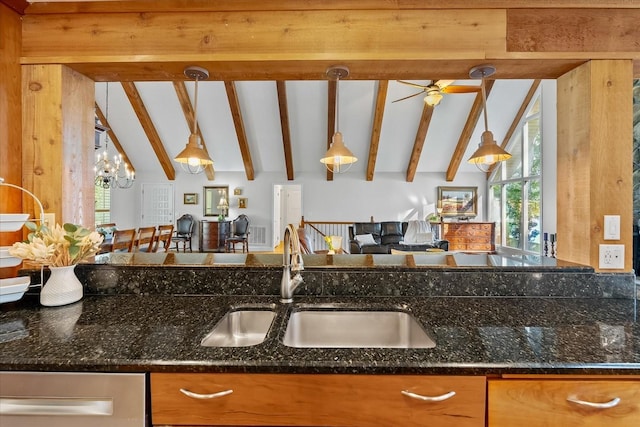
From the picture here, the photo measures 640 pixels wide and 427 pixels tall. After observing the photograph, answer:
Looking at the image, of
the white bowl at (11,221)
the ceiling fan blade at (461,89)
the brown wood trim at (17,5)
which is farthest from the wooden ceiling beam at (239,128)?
the white bowl at (11,221)

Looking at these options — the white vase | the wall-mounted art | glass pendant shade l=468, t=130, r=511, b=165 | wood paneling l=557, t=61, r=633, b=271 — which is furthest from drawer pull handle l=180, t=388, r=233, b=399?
the wall-mounted art

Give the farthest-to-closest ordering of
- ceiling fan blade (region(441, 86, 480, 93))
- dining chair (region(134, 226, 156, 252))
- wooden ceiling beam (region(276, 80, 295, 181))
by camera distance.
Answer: wooden ceiling beam (region(276, 80, 295, 181)) < ceiling fan blade (region(441, 86, 480, 93)) < dining chair (region(134, 226, 156, 252))

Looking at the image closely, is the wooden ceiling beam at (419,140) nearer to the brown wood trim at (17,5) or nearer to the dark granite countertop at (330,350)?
the dark granite countertop at (330,350)

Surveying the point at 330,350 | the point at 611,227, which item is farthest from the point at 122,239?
the point at 611,227

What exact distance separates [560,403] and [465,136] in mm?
6943

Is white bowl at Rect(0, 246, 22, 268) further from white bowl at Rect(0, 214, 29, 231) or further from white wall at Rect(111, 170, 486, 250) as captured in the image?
white wall at Rect(111, 170, 486, 250)

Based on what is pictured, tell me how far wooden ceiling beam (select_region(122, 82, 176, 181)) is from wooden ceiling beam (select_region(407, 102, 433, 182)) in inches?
228

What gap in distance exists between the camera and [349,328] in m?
1.36

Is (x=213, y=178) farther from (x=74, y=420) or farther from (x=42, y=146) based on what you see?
(x=74, y=420)

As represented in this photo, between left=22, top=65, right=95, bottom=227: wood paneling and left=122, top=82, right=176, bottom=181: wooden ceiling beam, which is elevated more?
left=122, top=82, right=176, bottom=181: wooden ceiling beam

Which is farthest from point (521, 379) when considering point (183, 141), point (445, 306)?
point (183, 141)

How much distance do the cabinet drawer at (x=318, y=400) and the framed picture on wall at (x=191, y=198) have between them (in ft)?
26.3

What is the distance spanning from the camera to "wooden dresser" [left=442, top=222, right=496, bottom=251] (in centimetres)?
680

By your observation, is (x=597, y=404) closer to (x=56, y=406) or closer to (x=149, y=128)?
(x=56, y=406)
